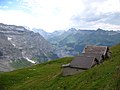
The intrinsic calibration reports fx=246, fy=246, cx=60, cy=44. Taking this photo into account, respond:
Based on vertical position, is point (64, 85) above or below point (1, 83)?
above

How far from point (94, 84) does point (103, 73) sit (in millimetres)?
4987

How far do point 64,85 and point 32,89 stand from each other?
47.9 feet

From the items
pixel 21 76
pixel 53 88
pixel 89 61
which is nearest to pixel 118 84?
pixel 53 88

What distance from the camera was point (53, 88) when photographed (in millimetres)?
53469

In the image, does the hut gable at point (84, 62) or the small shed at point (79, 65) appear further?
the small shed at point (79, 65)

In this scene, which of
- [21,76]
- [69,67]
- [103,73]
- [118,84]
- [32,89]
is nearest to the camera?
[118,84]

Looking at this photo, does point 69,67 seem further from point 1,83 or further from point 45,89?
point 1,83

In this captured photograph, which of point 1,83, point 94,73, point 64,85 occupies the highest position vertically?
point 94,73

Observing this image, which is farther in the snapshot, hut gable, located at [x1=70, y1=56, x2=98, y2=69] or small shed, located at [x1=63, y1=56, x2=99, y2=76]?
small shed, located at [x1=63, y1=56, x2=99, y2=76]

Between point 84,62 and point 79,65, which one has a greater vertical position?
point 84,62

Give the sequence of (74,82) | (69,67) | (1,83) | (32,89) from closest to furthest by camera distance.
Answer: (74,82) → (32,89) → (69,67) → (1,83)

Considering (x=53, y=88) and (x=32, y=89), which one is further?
(x=32, y=89)

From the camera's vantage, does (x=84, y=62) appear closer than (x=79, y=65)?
No

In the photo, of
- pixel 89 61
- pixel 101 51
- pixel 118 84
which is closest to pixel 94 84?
pixel 118 84
